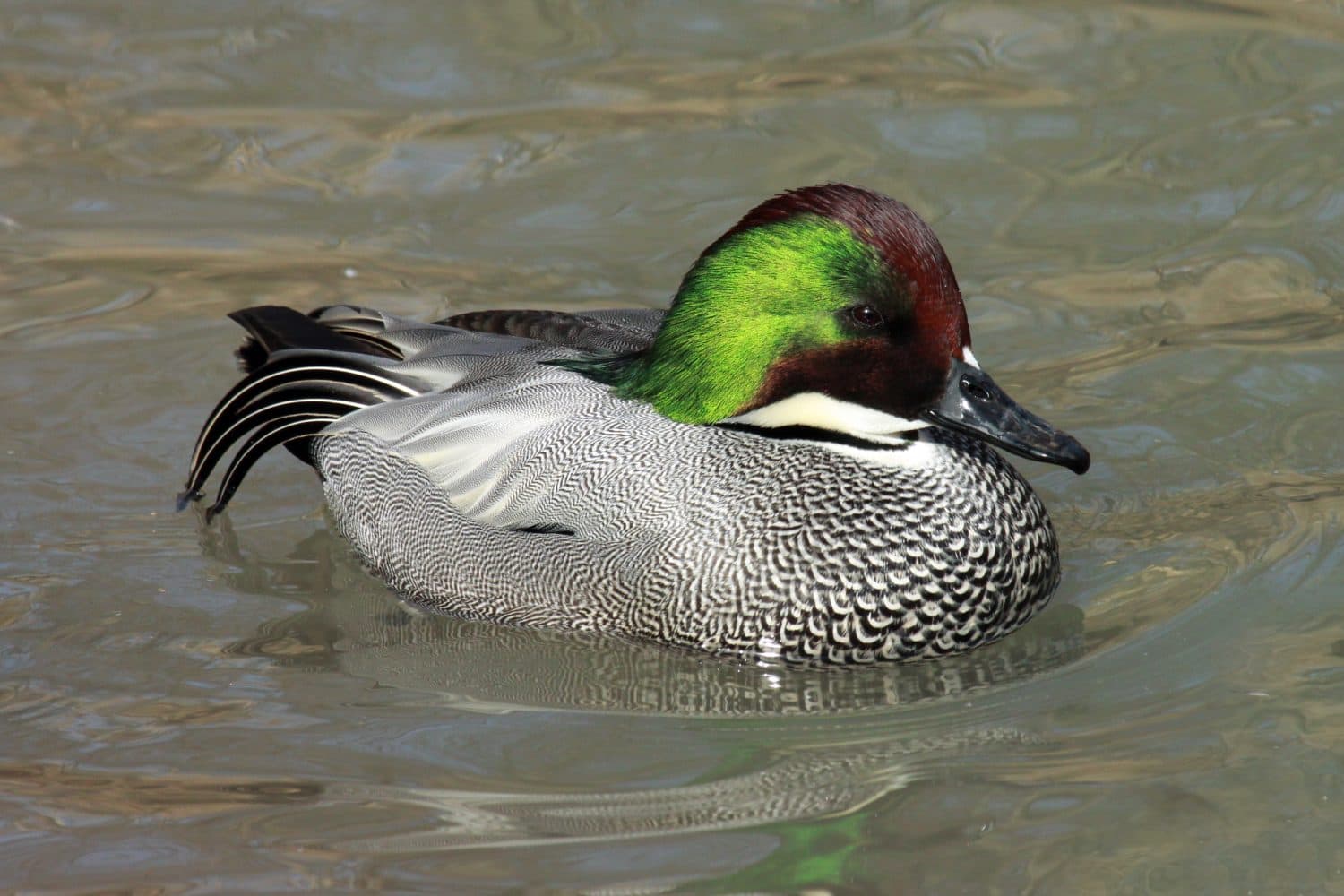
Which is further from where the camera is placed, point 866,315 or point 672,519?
point 672,519

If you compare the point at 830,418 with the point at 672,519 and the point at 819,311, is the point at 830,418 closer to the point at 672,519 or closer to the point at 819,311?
the point at 819,311

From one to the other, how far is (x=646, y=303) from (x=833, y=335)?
308 cm

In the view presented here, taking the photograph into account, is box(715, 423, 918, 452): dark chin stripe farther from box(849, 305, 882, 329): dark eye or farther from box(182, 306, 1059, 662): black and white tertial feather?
box(849, 305, 882, 329): dark eye

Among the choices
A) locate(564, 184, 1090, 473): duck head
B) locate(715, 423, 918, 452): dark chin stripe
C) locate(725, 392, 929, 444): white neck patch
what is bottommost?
locate(715, 423, 918, 452): dark chin stripe

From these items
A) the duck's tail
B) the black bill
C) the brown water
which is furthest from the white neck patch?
the duck's tail

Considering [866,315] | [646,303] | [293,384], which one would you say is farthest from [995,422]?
[646,303]

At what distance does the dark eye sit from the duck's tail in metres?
1.77

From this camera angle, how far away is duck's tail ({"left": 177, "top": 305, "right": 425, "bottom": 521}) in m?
6.97

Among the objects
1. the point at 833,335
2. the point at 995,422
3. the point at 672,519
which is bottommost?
the point at 672,519

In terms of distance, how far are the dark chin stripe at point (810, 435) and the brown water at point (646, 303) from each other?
0.75m

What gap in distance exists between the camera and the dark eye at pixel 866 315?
5891mm

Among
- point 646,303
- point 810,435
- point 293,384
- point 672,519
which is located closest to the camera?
point 672,519

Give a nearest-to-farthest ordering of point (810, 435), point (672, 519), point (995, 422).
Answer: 1. point (995, 422)
2. point (672, 519)
3. point (810, 435)

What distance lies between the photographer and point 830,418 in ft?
20.5
